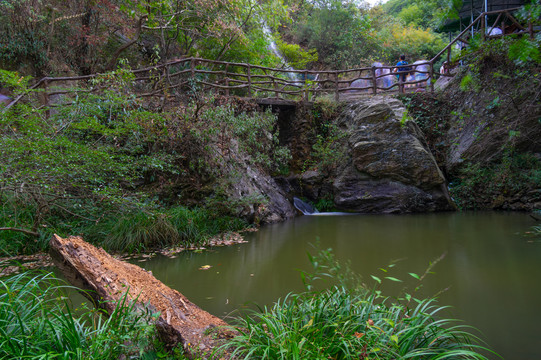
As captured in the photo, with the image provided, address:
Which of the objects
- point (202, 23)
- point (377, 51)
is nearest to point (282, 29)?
point (377, 51)

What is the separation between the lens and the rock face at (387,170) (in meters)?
10.2

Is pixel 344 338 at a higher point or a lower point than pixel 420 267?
higher

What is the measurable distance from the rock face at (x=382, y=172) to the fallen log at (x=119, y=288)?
8.61 m

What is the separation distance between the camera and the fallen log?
2.31 meters

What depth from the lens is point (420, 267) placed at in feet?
14.5

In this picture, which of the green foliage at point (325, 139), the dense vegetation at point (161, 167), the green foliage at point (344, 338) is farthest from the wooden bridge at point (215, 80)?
the green foliage at point (344, 338)

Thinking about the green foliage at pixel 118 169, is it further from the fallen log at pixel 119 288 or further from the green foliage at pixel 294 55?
the green foliage at pixel 294 55

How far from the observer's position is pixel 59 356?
1.73 metres

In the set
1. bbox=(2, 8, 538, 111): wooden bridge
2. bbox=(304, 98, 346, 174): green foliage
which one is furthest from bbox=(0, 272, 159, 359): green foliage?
bbox=(304, 98, 346, 174): green foliage

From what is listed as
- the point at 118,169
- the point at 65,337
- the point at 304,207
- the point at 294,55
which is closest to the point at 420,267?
the point at 65,337

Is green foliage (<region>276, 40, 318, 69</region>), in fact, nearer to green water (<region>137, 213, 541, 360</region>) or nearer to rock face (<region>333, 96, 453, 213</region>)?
rock face (<region>333, 96, 453, 213</region>)

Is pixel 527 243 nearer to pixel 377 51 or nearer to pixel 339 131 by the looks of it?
pixel 339 131

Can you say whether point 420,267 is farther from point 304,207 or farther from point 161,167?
point 304,207

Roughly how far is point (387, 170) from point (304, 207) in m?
2.95
